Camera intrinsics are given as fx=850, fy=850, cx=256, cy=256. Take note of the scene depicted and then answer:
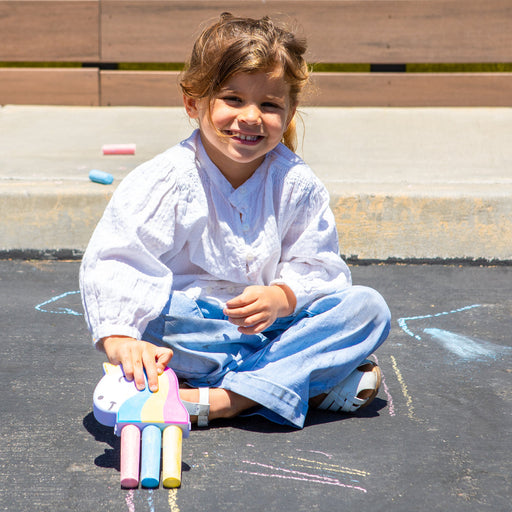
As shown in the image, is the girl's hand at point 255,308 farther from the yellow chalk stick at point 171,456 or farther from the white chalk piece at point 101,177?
the white chalk piece at point 101,177

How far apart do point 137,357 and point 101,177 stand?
6.07 feet

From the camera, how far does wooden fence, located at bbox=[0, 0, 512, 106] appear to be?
548 centimetres

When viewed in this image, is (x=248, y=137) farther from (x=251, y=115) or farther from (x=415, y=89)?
(x=415, y=89)

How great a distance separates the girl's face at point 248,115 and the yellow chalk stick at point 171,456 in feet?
2.32

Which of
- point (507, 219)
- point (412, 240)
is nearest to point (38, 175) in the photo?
point (412, 240)

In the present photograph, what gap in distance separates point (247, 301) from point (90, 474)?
0.52 metres

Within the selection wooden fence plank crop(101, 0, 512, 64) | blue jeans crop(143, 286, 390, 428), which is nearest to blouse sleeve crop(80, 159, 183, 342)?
blue jeans crop(143, 286, 390, 428)

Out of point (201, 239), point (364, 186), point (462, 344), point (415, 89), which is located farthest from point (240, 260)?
point (415, 89)

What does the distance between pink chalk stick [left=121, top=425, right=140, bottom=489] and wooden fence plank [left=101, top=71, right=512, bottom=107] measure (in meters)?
4.00

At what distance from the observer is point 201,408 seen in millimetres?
1996

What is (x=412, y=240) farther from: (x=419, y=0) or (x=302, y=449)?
(x=419, y=0)

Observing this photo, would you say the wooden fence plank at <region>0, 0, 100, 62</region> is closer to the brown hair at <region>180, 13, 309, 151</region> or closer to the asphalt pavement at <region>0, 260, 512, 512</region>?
the asphalt pavement at <region>0, 260, 512, 512</region>

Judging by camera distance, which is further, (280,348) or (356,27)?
(356,27)

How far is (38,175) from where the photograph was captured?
3709mm
